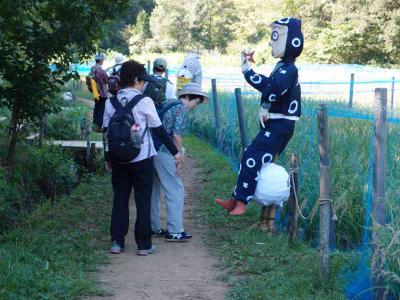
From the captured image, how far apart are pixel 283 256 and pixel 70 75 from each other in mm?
3605

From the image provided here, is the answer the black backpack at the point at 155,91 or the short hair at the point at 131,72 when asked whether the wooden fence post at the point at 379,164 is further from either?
the black backpack at the point at 155,91

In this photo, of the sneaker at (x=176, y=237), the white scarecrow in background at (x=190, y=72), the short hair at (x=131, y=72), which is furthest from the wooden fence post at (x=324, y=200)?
the white scarecrow in background at (x=190, y=72)

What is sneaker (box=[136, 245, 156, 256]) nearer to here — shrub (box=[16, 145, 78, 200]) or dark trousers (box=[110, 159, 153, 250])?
dark trousers (box=[110, 159, 153, 250])

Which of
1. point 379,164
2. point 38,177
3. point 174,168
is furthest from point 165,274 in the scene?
point 38,177

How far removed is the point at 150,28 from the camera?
56312mm

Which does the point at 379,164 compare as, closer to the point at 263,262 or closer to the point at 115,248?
the point at 263,262

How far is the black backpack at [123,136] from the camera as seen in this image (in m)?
5.85

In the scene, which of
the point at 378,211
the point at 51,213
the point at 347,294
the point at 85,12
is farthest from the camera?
the point at 51,213

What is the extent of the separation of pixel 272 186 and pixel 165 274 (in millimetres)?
1500

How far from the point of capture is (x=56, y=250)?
235 inches

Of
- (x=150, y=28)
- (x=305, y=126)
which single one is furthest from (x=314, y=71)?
(x=150, y=28)

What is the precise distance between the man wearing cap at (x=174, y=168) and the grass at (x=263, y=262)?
41cm

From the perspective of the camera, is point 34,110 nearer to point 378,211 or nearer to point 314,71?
point 378,211

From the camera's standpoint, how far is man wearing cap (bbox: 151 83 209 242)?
664cm
